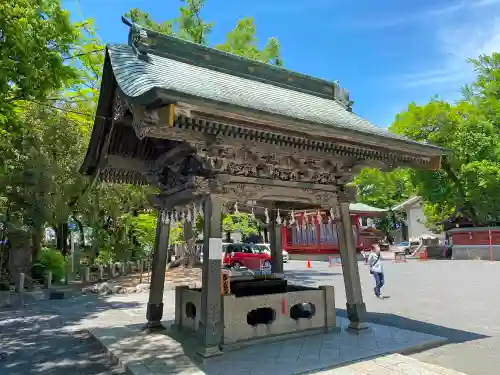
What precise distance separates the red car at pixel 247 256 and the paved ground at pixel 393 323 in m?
8.35

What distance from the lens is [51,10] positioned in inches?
336

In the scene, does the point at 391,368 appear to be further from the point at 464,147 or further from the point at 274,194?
the point at 464,147

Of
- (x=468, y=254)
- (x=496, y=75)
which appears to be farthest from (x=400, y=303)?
(x=496, y=75)

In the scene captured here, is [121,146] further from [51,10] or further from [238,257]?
[238,257]

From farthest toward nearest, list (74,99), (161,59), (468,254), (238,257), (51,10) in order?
(468,254), (238,257), (74,99), (51,10), (161,59)

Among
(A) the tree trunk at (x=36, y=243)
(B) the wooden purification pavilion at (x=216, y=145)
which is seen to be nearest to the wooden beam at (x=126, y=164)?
(B) the wooden purification pavilion at (x=216, y=145)

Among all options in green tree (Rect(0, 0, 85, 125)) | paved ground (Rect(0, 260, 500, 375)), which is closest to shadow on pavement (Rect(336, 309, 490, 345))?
paved ground (Rect(0, 260, 500, 375))

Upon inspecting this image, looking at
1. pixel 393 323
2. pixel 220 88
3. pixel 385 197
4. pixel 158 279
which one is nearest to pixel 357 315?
pixel 393 323

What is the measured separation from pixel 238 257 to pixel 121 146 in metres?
17.2

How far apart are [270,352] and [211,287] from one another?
156 centimetres

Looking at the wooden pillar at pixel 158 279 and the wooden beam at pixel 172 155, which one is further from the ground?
the wooden beam at pixel 172 155

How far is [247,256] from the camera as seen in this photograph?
79.6 ft

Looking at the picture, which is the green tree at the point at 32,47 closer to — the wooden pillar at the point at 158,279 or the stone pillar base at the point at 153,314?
the wooden pillar at the point at 158,279

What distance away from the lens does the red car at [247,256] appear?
2386 centimetres
